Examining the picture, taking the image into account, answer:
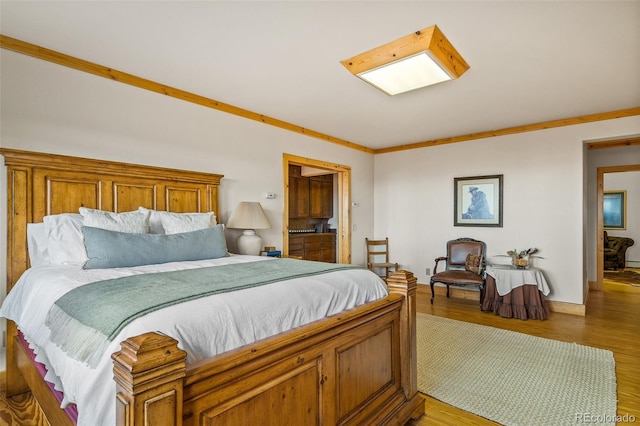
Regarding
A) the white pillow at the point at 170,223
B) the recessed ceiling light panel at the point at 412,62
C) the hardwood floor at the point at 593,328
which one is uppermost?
the recessed ceiling light panel at the point at 412,62

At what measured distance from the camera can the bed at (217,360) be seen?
90 cm

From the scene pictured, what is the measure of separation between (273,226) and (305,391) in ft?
10.1

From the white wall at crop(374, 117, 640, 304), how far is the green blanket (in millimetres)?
4028

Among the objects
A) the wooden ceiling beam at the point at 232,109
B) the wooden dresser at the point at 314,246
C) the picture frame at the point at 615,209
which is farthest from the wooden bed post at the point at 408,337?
the picture frame at the point at 615,209

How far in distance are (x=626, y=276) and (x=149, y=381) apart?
940cm

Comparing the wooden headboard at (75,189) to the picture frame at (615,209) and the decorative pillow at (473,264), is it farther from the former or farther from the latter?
the picture frame at (615,209)

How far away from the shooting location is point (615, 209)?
345 inches

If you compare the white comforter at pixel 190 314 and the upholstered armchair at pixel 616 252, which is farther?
the upholstered armchair at pixel 616 252

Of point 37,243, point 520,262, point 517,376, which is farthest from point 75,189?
point 520,262

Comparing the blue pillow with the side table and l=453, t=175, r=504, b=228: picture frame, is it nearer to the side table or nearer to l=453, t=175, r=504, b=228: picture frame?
the side table

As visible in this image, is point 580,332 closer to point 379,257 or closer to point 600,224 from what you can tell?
point 600,224

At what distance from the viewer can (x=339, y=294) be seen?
5.81ft

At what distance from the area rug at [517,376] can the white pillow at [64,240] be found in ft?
8.78

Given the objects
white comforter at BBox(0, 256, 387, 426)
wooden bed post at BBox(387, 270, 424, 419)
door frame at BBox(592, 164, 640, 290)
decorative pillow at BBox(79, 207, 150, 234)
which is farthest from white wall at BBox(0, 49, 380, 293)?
door frame at BBox(592, 164, 640, 290)
